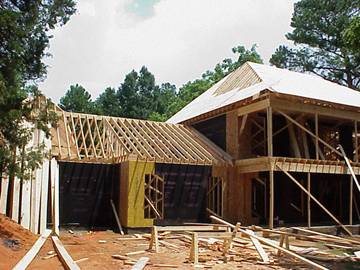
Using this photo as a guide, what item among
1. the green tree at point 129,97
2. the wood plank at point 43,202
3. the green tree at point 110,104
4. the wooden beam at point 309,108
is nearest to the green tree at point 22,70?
the wood plank at point 43,202

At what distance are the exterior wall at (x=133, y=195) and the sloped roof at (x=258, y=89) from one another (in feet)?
17.5

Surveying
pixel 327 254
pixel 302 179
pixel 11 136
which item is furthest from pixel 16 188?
pixel 302 179

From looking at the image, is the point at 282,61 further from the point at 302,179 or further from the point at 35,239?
the point at 35,239

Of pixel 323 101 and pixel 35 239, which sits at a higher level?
pixel 323 101

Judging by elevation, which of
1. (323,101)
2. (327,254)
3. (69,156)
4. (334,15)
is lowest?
(327,254)

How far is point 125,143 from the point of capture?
16656 mm

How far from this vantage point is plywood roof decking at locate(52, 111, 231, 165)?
52.4 feet

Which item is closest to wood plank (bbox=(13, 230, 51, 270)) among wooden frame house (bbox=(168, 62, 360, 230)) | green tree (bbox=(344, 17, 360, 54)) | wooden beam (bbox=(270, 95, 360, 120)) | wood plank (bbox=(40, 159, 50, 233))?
wood plank (bbox=(40, 159, 50, 233))

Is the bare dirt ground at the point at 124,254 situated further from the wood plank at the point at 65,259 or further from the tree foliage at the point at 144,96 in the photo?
the tree foliage at the point at 144,96

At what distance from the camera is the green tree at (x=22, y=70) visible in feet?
30.8

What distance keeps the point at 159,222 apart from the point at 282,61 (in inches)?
1047

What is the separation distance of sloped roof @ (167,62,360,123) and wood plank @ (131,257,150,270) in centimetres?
932

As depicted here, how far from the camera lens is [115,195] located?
16156 millimetres

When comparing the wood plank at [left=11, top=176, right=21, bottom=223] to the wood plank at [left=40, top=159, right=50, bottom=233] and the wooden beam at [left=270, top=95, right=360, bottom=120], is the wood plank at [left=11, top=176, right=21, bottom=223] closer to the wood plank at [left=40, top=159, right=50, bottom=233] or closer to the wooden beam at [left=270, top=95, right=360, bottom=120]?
the wood plank at [left=40, top=159, right=50, bottom=233]
